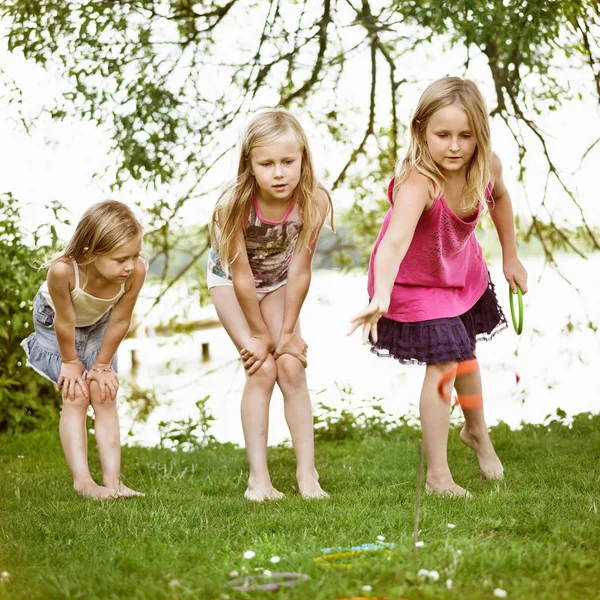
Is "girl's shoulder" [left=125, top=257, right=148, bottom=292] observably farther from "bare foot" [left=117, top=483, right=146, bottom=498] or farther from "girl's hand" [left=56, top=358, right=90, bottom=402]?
"bare foot" [left=117, top=483, right=146, bottom=498]

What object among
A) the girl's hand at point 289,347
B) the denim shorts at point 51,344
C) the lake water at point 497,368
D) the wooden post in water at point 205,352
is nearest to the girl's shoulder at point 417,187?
the girl's hand at point 289,347

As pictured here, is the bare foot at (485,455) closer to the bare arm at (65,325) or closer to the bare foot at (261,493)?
the bare foot at (261,493)

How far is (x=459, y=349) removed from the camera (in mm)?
3326

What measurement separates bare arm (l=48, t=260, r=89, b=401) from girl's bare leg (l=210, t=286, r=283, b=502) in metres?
0.63

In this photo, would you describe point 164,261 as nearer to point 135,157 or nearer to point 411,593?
point 135,157

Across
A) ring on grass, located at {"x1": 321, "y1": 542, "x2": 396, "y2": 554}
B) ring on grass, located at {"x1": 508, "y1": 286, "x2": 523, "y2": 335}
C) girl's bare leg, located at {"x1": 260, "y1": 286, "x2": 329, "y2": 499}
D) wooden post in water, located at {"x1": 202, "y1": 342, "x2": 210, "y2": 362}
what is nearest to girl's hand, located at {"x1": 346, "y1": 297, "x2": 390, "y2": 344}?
ring on grass, located at {"x1": 321, "y1": 542, "x2": 396, "y2": 554}

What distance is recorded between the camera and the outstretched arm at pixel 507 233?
3684 mm

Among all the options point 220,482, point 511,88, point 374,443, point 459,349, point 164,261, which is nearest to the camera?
point 459,349

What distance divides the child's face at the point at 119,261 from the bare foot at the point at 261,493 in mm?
991

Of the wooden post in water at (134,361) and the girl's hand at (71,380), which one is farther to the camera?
the wooden post in water at (134,361)

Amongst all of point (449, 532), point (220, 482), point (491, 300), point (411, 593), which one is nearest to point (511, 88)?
point (491, 300)

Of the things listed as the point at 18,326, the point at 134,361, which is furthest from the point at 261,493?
the point at 134,361

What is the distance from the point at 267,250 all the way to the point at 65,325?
0.87 meters

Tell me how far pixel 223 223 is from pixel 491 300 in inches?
46.3
